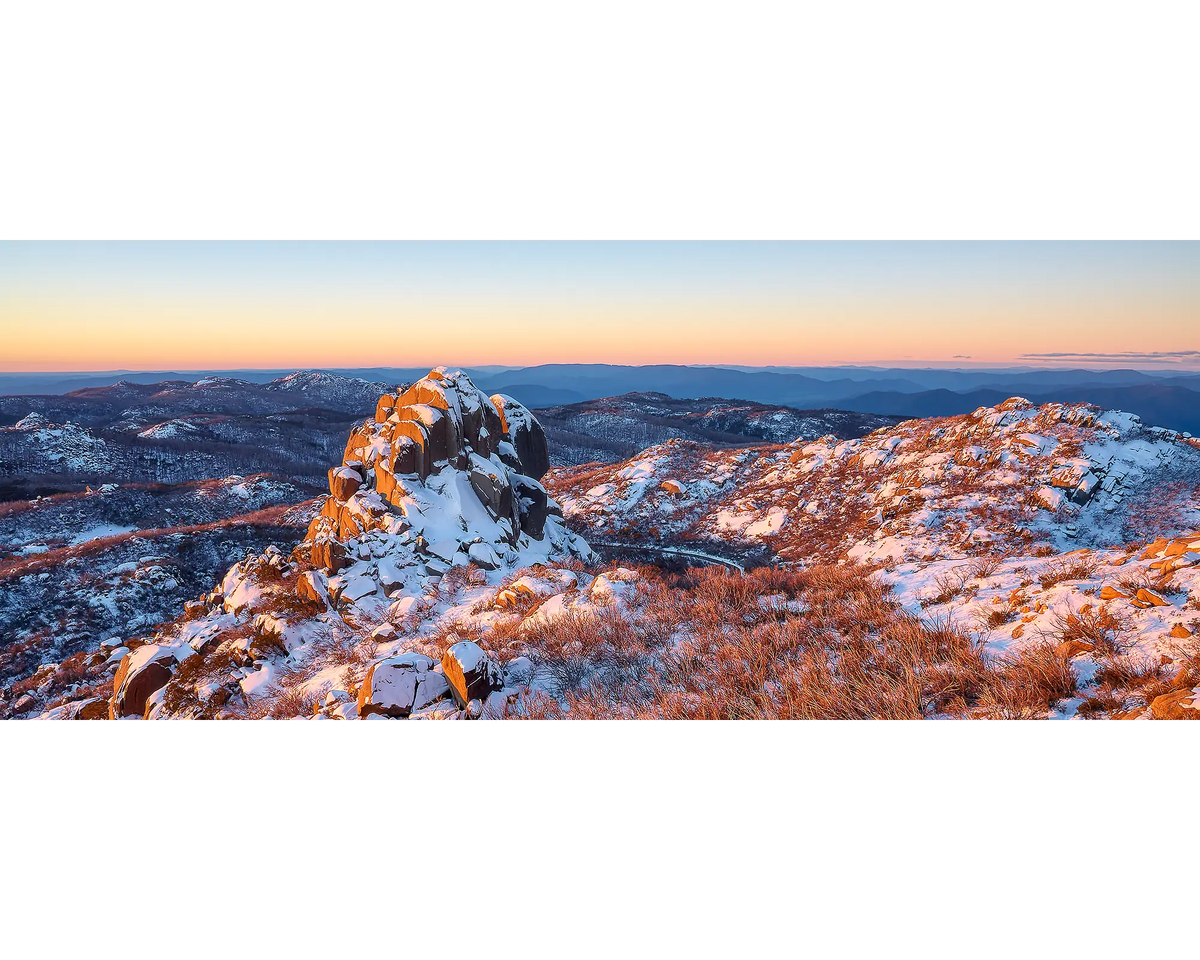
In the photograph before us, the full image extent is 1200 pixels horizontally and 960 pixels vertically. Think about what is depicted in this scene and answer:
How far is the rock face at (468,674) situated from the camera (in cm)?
444

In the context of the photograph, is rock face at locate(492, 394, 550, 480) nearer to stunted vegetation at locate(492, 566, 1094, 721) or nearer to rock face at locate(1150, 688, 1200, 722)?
stunted vegetation at locate(492, 566, 1094, 721)

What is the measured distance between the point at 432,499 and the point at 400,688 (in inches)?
441

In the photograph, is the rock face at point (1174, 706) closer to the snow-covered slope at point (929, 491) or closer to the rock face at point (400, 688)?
the rock face at point (400, 688)

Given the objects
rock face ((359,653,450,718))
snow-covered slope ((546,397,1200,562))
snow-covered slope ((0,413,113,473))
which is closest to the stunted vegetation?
rock face ((359,653,450,718))

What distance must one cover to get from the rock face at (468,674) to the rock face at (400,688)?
18 cm

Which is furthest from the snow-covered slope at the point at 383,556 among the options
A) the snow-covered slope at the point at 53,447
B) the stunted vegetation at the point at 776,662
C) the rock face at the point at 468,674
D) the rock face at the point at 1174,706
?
the snow-covered slope at the point at 53,447

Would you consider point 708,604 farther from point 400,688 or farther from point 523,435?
point 523,435

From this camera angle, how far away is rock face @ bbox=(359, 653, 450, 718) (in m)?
4.50

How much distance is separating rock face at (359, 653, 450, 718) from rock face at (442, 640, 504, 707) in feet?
0.59

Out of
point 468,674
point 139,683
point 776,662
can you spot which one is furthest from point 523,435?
point 776,662
